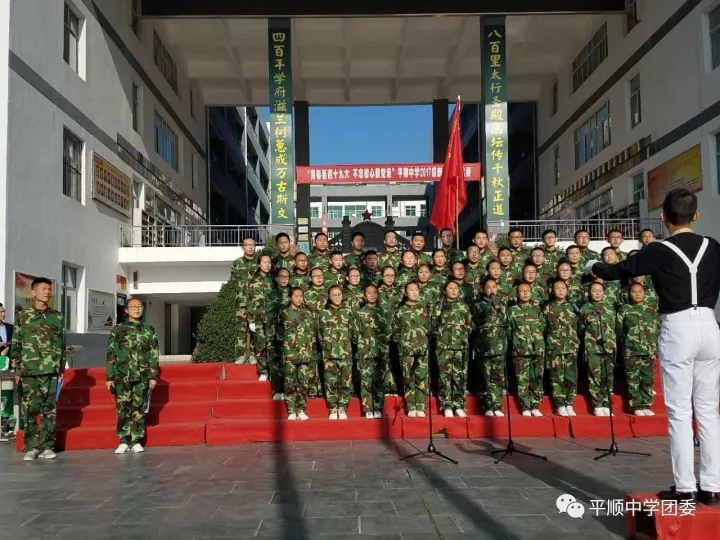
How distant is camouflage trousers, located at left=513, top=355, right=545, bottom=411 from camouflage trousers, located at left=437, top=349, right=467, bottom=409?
60 cm

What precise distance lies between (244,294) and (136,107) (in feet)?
36.5

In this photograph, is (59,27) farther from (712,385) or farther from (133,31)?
(712,385)

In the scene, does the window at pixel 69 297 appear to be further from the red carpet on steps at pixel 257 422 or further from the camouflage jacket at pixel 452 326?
the camouflage jacket at pixel 452 326

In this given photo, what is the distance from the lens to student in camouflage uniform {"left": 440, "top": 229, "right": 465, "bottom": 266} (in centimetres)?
866

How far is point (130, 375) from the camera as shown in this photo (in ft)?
20.7

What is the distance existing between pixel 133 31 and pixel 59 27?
5044 mm

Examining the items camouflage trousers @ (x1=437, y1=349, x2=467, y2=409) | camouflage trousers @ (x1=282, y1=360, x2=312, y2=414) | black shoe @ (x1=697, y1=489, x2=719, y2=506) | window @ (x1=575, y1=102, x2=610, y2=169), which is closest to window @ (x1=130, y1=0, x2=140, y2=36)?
camouflage trousers @ (x1=282, y1=360, x2=312, y2=414)

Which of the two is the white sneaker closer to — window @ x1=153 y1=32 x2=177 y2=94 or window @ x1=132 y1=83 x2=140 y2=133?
window @ x1=132 y1=83 x2=140 y2=133

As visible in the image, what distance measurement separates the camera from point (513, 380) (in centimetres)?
740

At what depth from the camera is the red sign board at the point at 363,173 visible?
1752 centimetres

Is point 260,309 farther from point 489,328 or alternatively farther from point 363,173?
point 363,173

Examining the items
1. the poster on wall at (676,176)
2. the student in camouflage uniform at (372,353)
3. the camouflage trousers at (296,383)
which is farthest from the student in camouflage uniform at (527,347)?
the poster on wall at (676,176)

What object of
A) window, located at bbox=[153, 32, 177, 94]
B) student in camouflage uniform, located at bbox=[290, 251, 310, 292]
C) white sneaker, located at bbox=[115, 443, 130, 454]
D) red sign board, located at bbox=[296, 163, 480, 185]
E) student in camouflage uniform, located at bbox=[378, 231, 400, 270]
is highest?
window, located at bbox=[153, 32, 177, 94]

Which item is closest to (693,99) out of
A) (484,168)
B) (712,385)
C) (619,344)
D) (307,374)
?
(484,168)
